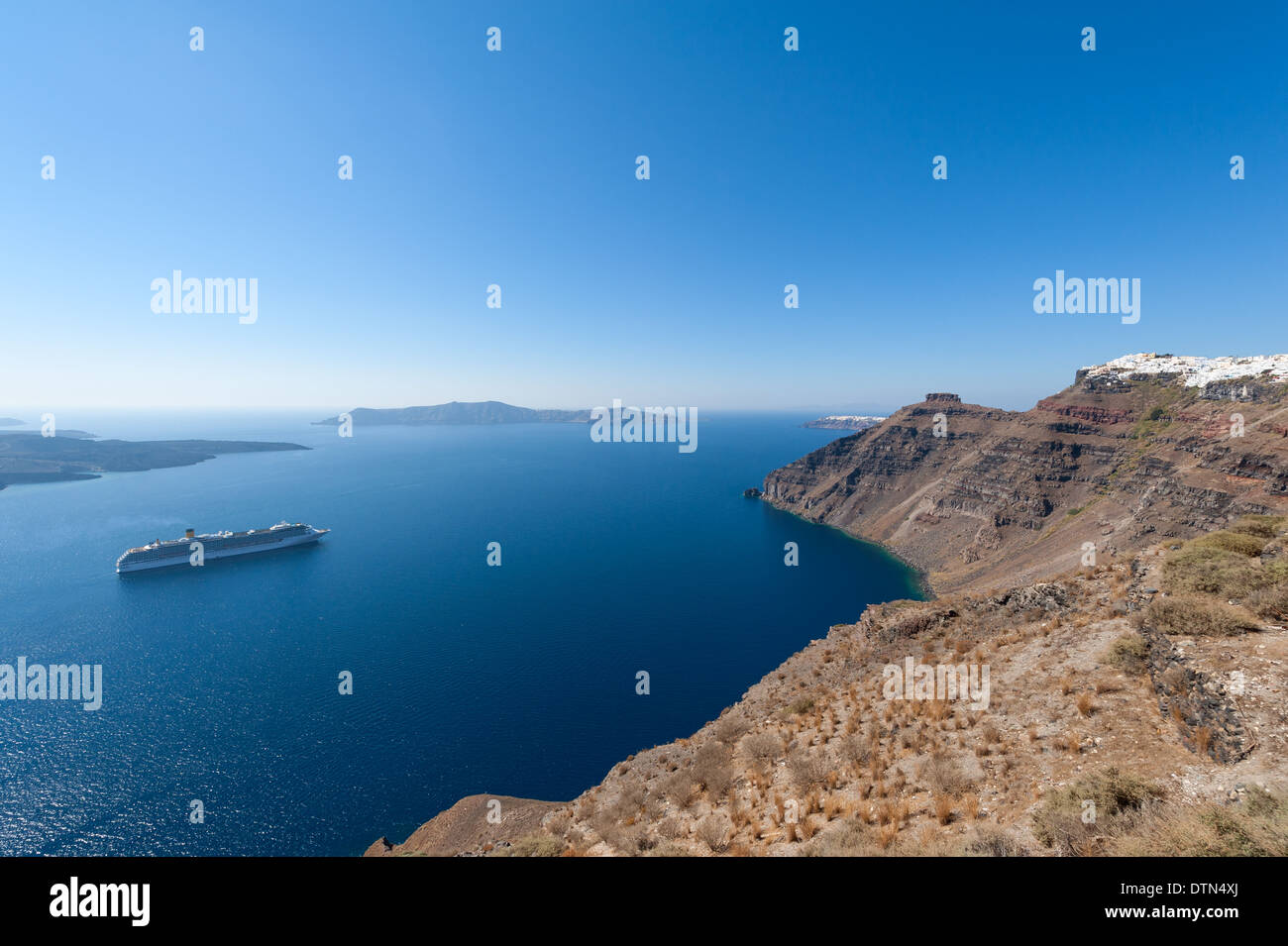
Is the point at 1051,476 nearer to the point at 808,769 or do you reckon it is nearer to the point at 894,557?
the point at 894,557

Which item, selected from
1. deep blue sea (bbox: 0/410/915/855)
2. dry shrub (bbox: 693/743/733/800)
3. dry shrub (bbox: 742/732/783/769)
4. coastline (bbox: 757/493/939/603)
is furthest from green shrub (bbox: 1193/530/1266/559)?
coastline (bbox: 757/493/939/603)

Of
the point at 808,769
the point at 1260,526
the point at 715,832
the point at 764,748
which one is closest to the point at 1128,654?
the point at 808,769

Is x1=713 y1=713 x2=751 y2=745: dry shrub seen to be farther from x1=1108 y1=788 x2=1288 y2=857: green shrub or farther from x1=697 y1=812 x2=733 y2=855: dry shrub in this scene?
x1=1108 y1=788 x2=1288 y2=857: green shrub

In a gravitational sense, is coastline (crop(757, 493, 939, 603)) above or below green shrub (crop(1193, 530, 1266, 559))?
below

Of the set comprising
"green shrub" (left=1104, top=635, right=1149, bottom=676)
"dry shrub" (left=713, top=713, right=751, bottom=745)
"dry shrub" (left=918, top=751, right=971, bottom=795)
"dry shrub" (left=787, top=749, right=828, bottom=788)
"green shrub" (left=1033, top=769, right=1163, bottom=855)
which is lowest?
"dry shrub" (left=713, top=713, right=751, bottom=745)
